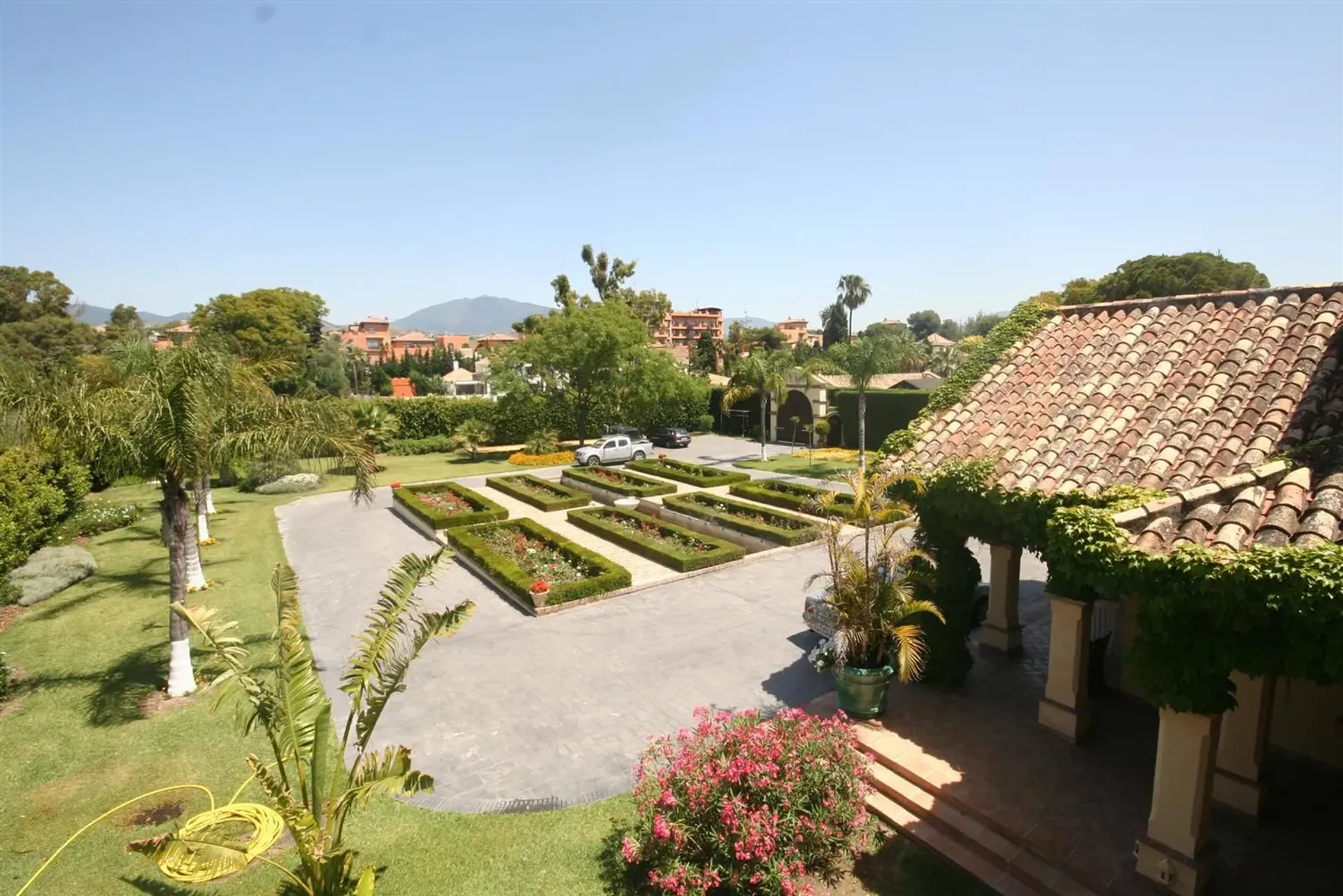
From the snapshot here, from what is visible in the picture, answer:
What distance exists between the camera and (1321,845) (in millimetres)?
6301

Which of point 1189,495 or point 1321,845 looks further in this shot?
point 1321,845

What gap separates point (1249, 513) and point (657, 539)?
14.3 m

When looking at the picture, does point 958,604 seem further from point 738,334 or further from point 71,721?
point 738,334

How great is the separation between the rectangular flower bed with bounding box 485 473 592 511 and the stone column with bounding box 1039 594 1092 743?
17036 millimetres

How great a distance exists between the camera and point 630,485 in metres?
25.5

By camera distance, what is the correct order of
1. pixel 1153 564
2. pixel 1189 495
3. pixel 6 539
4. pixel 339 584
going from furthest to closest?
pixel 339 584
pixel 6 539
pixel 1189 495
pixel 1153 564

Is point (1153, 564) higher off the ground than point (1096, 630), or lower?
higher

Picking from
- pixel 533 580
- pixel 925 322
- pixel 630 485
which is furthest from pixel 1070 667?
pixel 925 322

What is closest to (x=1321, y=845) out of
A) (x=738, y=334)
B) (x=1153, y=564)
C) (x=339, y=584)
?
(x=1153, y=564)

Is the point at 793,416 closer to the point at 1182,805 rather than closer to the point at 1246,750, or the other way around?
the point at 1246,750

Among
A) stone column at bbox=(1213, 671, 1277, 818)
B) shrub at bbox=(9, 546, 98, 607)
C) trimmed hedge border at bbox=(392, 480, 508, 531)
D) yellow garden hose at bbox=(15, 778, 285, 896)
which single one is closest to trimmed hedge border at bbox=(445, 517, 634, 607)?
trimmed hedge border at bbox=(392, 480, 508, 531)

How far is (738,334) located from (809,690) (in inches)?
2732

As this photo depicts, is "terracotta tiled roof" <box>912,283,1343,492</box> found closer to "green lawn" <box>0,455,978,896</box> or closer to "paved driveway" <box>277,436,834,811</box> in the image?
"green lawn" <box>0,455,978,896</box>

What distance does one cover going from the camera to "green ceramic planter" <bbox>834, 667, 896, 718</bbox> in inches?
336
